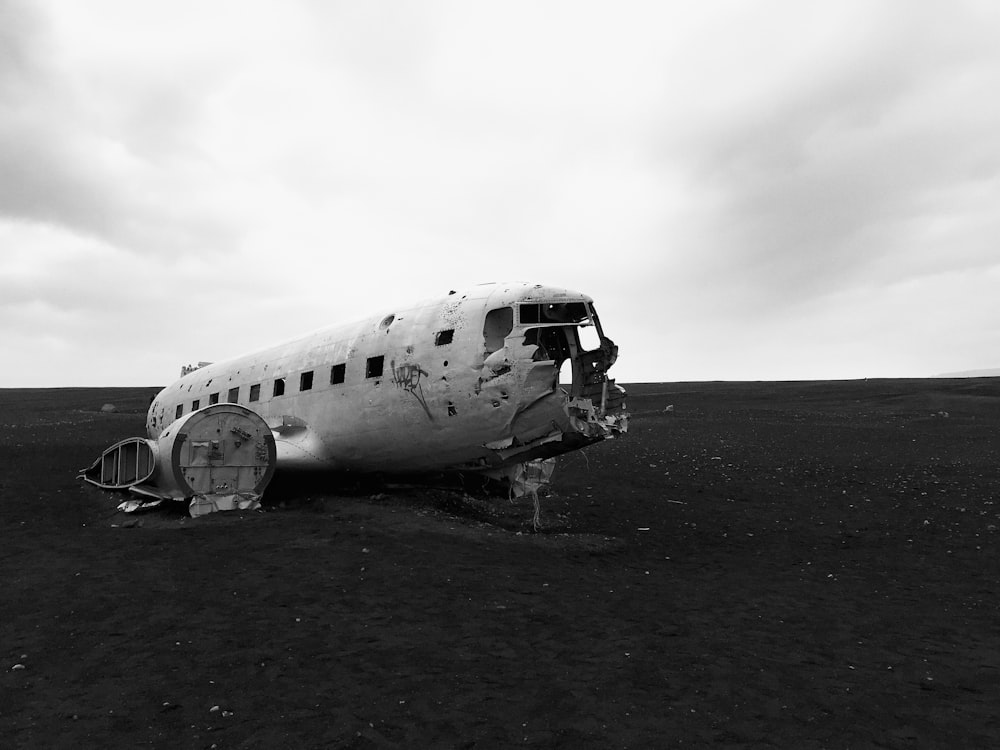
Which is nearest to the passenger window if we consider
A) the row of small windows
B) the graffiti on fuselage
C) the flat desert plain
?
the row of small windows

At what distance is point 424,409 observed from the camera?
13258 mm

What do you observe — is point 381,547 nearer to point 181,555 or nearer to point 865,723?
point 181,555

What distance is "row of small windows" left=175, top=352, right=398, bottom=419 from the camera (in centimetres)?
1438

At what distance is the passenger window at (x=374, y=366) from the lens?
14.3 m

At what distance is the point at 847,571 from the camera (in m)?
11.1

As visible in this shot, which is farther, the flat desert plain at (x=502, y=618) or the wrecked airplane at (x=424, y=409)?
the wrecked airplane at (x=424, y=409)

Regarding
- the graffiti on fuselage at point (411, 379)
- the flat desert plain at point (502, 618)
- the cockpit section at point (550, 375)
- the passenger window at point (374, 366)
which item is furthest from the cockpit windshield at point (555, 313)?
the flat desert plain at point (502, 618)

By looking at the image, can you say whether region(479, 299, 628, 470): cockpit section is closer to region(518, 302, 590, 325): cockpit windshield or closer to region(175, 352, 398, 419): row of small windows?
region(518, 302, 590, 325): cockpit windshield

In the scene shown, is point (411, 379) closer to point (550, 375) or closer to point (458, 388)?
point (458, 388)

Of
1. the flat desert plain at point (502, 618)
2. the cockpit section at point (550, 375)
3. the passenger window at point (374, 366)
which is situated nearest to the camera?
the flat desert plain at point (502, 618)

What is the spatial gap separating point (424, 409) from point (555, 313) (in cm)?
336

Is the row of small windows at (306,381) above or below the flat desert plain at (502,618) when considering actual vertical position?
above

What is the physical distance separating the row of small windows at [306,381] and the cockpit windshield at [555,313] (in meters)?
3.55

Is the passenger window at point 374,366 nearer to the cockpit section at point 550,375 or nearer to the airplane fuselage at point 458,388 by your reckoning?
the airplane fuselage at point 458,388
